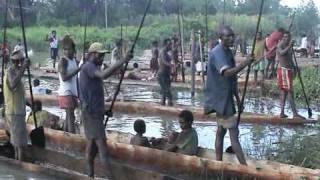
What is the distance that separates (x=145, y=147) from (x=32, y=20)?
46133 mm

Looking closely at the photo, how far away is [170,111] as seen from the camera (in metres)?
12.1

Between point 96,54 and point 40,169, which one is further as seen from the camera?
point 40,169

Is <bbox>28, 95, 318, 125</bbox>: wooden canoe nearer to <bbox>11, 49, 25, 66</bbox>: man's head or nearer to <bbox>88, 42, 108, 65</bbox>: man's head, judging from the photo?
<bbox>11, 49, 25, 66</bbox>: man's head

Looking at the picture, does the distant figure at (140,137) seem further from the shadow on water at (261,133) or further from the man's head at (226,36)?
the man's head at (226,36)

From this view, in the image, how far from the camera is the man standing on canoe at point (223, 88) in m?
6.55

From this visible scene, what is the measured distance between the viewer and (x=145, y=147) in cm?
756

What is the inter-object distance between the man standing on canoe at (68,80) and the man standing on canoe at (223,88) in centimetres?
257

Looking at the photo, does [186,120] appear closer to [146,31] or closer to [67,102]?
[67,102]

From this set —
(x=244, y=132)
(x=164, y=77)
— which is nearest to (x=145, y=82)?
(x=164, y=77)

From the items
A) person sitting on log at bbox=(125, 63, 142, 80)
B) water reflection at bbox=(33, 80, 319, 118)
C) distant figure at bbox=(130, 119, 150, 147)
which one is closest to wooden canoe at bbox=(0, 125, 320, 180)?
distant figure at bbox=(130, 119, 150, 147)

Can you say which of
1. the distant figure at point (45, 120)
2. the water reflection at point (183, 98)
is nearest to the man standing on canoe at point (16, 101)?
the distant figure at point (45, 120)

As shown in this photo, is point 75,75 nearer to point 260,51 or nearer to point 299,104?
point 299,104

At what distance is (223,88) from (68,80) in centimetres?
296

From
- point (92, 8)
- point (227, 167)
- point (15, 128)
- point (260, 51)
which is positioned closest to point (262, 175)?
point (227, 167)
